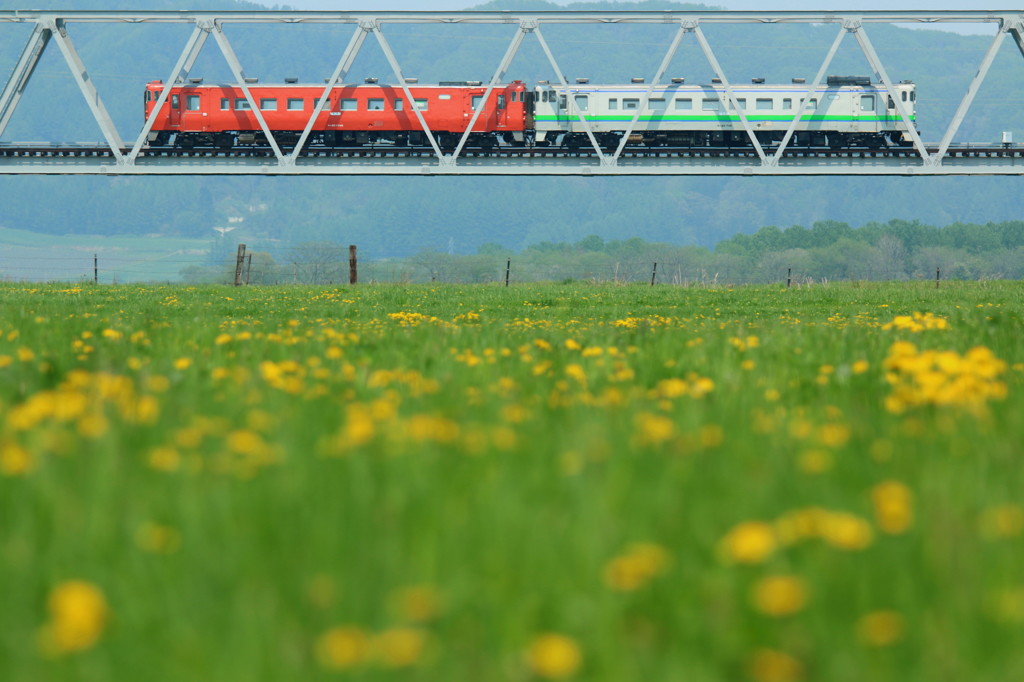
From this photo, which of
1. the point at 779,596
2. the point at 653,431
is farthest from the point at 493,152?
the point at 779,596

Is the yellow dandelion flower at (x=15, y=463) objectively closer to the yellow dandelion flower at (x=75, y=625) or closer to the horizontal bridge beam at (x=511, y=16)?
the yellow dandelion flower at (x=75, y=625)

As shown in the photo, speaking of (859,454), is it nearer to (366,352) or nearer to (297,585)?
(297,585)

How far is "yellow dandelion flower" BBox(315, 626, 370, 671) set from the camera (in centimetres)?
164

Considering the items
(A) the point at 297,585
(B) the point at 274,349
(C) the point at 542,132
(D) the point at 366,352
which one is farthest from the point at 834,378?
(C) the point at 542,132

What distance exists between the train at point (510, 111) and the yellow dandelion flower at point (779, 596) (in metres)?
45.1

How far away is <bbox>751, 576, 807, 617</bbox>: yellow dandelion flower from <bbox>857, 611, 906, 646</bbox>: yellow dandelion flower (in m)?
0.11

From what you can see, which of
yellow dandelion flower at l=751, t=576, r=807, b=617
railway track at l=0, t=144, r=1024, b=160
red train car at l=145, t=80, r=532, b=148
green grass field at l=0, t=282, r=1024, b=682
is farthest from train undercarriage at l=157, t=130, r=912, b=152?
yellow dandelion flower at l=751, t=576, r=807, b=617

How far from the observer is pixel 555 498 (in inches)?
106

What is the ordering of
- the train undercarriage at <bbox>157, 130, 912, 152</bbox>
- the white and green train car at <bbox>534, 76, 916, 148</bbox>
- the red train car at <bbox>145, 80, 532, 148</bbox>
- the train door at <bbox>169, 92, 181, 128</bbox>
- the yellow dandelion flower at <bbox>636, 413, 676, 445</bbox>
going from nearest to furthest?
1. the yellow dandelion flower at <bbox>636, 413, 676, 445</bbox>
2. the red train car at <bbox>145, 80, 532, 148</bbox>
3. the train door at <bbox>169, 92, 181, 128</bbox>
4. the white and green train car at <bbox>534, 76, 916, 148</bbox>
5. the train undercarriage at <bbox>157, 130, 912, 152</bbox>

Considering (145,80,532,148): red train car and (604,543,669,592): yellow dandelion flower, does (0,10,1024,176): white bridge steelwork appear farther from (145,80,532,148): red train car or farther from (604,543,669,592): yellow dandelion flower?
(604,543,669,592): yellow dandelion flower

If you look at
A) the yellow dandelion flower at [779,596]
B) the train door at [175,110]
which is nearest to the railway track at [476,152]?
the train door at [175,110]

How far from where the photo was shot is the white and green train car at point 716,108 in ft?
156

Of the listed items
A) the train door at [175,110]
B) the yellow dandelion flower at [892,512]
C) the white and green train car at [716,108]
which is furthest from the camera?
the white and green train car at [716,108]

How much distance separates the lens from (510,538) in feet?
7.54
